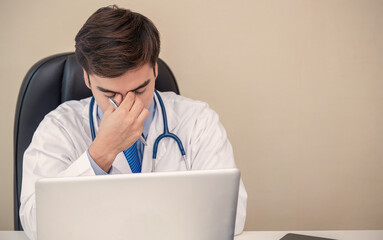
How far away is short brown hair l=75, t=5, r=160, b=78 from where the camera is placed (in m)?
1.13

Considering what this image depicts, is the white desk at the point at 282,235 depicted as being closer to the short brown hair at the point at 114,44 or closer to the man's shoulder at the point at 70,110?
the man's shoulder at the point at 70,110

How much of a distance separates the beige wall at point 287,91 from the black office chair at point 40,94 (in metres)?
0.51

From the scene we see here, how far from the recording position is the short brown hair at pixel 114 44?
3.69ft

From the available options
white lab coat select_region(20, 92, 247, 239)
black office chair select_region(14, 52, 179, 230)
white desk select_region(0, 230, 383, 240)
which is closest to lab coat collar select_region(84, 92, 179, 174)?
white lab coat select_region(20, 92, 247, 239)

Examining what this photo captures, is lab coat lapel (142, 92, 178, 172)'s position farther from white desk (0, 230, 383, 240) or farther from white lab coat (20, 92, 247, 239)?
white desk (0, 230, 383, 240)

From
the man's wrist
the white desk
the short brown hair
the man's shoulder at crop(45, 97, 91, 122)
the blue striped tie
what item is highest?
the short brown hair

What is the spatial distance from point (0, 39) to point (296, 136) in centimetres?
142

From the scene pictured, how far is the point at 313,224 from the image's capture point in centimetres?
185

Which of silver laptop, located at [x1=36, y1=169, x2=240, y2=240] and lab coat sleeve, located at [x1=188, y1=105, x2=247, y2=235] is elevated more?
silver laptop, located at [x1=36, y1=169, x2=240, y2=240]

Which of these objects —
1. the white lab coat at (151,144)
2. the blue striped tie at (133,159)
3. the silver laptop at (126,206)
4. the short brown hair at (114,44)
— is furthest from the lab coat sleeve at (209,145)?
the silver laptop at (126,206)

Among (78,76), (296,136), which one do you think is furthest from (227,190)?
(296,136)

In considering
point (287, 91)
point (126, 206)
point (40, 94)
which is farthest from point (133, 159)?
point (287, 91)

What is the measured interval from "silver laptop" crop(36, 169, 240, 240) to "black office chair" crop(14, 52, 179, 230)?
0.72 metres

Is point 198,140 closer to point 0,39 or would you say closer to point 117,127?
point 117,127
